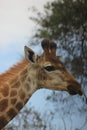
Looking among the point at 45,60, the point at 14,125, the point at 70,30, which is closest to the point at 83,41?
the point at 70,30

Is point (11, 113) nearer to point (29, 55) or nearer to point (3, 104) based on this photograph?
point (3, 104)

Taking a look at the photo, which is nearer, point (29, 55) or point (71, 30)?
point (29, 55)

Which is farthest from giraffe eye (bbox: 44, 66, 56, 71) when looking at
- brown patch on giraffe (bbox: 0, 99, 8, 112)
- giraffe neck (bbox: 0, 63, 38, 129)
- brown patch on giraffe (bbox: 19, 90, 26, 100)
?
brown patch on giraffe (bbox: 0, 99, 8, 112)

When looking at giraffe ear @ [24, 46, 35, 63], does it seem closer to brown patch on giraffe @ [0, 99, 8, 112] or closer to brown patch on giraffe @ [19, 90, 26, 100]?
brown patch on giraffe @ [19, 90, 26, 100]

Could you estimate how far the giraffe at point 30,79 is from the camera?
11.3m

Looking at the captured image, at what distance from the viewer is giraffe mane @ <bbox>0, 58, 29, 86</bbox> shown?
11.3 m

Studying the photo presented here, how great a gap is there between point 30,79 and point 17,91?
A: 392mm

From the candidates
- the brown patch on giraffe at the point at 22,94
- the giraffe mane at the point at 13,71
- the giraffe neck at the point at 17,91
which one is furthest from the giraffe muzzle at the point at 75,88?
the giraffe mane at the point at 13,71

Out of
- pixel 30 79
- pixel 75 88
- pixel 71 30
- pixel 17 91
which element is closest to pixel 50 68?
pixel 30 79

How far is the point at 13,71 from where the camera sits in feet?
37.6

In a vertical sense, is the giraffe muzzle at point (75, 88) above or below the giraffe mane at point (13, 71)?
below

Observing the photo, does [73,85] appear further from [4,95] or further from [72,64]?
[72,64]

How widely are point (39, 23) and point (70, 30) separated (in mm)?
1688

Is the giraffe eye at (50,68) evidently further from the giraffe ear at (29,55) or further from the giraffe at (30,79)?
the giraffe ear at (29,55)
